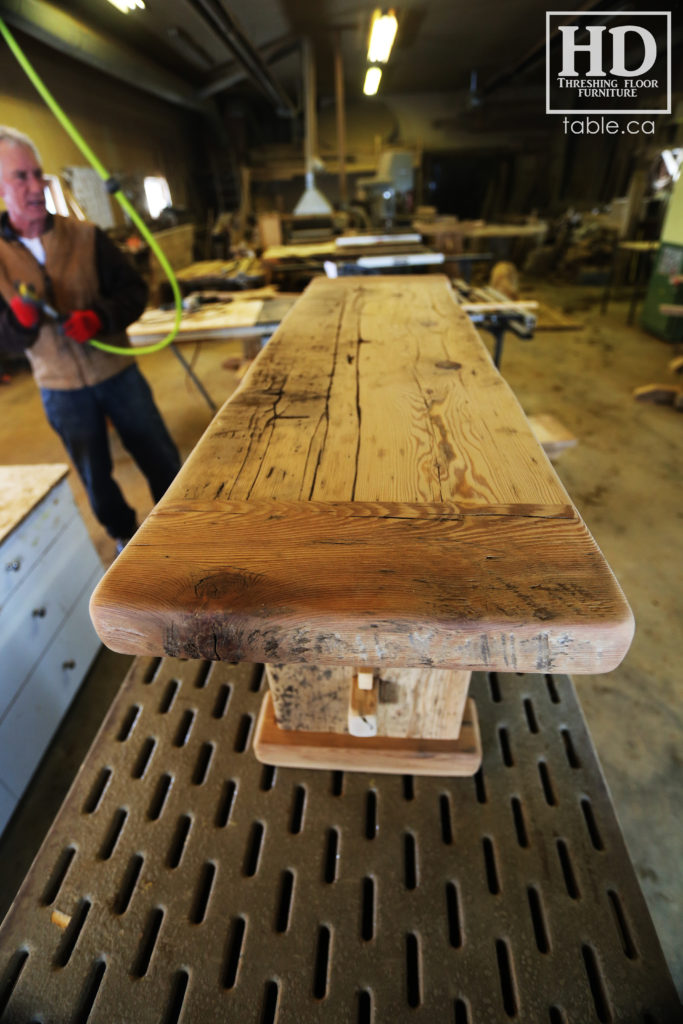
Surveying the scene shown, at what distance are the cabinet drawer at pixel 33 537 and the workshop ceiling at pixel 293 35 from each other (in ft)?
6.58

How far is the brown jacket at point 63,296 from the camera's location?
5.62ft

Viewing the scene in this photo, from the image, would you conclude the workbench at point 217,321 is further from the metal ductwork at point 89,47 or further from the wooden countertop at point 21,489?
the metal ductwork at point 89,47

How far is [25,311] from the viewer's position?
5.42 ft

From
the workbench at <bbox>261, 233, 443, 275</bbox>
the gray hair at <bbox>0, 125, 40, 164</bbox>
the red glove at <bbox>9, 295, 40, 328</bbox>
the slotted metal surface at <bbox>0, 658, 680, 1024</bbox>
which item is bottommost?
the slotted metal surface at <bbox>0, 658, 680, 1024</bbox>

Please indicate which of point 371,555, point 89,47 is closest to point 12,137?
point 371,555

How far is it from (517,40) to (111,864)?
30.0 ft

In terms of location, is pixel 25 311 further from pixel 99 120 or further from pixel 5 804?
pixel 99 120

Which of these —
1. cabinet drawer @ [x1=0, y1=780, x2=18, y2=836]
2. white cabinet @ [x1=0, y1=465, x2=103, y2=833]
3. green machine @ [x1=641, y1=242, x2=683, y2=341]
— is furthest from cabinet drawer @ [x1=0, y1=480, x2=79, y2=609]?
green machine @ [x1=641, y1=242, x2=683, y2=341]

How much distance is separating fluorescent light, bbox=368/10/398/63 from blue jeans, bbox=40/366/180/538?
3.96 m

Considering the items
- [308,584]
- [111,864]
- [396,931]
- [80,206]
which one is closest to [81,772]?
[111,864]

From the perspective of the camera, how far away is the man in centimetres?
165

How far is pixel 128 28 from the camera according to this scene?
4629 mm

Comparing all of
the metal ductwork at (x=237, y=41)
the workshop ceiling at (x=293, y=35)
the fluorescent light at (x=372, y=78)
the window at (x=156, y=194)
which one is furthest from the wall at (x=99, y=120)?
the fluorescent light at (x=372, y=78)

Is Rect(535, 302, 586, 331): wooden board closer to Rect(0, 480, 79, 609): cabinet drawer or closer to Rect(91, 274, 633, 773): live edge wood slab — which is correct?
Rect(0, 480, 79, 609): cabinet drawer
